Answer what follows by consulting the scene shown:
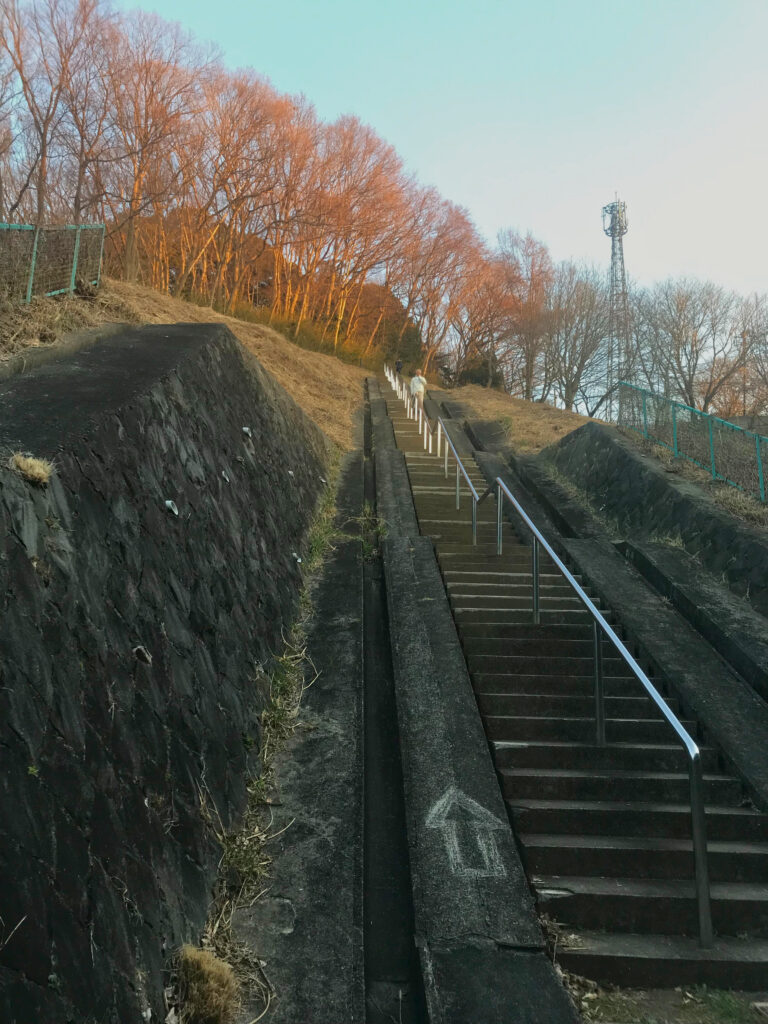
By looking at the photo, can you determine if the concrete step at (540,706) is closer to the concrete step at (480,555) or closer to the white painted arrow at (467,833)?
the white painted arrow at (467,833)

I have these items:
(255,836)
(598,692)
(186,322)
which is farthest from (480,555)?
(186,322)

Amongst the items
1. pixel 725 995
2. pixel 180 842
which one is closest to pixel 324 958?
pixel 180 842

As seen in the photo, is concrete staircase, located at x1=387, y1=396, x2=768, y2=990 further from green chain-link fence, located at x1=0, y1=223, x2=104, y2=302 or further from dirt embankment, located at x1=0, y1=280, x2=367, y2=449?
green chain-link fence, located at x1=0, y1=223, x2=104, y2=302

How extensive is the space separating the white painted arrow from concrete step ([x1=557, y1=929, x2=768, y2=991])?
55cm

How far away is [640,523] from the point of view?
36.1 feet

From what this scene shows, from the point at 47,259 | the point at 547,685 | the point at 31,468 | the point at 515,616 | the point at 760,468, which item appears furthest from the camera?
the point at 47,259

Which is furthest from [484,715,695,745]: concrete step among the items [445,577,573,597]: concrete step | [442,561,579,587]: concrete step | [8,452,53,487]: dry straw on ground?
[8,452,53,487]: dry straw on ground

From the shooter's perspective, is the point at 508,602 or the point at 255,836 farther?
the point at 508,602

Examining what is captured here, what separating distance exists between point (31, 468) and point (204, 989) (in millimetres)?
2380

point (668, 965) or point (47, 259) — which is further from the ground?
point (47, 259)

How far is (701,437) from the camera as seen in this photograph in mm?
12164

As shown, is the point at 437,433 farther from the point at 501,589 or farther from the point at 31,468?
the point at 31,468

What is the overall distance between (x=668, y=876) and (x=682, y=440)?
9460 mm

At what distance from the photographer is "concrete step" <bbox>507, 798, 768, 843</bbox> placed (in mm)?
4781
